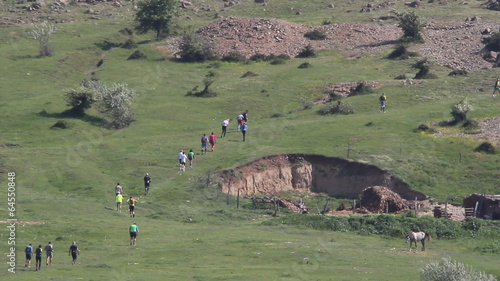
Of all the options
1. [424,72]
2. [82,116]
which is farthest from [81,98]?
[424,72]

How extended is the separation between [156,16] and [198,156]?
44651 millimetres

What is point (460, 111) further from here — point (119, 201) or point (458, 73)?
point (119, 201)

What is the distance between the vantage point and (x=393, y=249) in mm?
61000

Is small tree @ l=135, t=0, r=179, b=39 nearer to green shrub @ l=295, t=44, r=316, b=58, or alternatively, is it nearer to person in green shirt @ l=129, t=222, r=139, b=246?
green shrub @ l=295, t=44, r=316, b=58

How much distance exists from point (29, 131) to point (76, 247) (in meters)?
36.5

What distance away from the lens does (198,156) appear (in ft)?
262

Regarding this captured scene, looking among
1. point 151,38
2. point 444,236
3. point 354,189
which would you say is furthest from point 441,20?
point 444,236

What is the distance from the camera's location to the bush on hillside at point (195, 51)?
113863 mm

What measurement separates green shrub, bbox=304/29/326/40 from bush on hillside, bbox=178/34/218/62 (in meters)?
12.3

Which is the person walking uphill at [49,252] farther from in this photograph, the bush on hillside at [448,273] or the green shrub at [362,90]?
the green shrub at [362,90]

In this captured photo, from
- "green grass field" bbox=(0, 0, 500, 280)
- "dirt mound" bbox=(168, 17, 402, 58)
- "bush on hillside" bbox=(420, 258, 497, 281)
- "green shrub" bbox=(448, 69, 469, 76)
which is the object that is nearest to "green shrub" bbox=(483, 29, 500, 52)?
"green grass field" bbox=(0, 0, 500, 280)

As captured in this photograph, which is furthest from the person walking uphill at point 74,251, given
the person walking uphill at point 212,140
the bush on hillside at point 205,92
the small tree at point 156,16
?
the small tree at point 156,16

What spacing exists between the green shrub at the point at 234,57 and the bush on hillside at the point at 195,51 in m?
1.23

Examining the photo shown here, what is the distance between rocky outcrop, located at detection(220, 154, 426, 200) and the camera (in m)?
76.6
